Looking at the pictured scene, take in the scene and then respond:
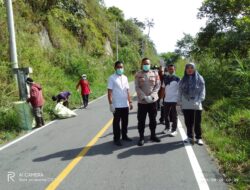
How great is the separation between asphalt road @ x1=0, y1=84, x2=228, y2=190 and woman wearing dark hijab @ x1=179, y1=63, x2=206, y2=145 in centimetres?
49

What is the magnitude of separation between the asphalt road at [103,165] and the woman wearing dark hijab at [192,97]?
490 mm

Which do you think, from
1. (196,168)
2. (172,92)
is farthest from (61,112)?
(196,168)

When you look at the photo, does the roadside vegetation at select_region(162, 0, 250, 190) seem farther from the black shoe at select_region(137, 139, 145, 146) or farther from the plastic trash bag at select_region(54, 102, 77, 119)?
the plastic trash bag at select_region(54, 102, 77, 119)

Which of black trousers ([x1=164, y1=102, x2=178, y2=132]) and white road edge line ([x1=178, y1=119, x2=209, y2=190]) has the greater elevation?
Answer: black trousers ([x1=164, y1=102, x2=178, y2=132])

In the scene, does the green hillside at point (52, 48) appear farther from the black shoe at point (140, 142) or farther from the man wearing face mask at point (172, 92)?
the man wearing face mask at point (172, 92)

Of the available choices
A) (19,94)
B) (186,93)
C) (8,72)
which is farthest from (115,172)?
(8,72)

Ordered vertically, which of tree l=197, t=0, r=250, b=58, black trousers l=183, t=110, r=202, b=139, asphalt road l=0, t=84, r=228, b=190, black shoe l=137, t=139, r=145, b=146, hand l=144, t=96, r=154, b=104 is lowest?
asphalt road l=0, t=84, r=228, b=190

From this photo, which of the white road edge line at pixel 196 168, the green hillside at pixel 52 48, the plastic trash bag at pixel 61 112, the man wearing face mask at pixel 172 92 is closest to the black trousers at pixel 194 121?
the white road edge line at pixel 196 168

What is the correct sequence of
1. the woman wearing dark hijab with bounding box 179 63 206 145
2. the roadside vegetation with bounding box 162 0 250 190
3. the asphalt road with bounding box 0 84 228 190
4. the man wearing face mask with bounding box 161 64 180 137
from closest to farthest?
the asphalt road with bounding box 0 84 228 190
the roadside vegetation with bounding box 162 0 250 190
the woman wearing dark hijab with bounding box 179 63 206 145
the man wearing face mask with bounding box 161 64 180 137

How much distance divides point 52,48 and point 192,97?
17.5 meters

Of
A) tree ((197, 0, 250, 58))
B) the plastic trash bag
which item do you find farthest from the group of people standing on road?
tree ((197, 0, 250, 58))

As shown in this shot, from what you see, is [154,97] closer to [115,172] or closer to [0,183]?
[115,172]

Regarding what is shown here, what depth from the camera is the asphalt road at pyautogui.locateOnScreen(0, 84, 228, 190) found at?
520 centimetres

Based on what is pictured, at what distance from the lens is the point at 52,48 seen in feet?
75.5
